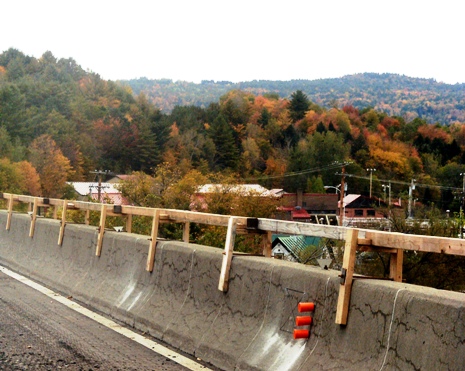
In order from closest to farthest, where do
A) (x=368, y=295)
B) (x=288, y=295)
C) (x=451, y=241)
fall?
(x=451, y=241) < (x=368, y=295) < (x=288, y=295)

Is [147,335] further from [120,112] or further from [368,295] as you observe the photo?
[120,112]

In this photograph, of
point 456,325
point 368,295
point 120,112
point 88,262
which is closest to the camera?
point 456,325

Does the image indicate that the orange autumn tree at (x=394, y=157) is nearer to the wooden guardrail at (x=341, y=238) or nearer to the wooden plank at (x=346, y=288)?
the wooden guardrail at (x=341, y=238)

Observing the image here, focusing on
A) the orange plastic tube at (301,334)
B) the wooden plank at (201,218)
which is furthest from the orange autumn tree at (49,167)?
the orange plastic tube at (301,334)

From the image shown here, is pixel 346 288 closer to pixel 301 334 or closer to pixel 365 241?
pixel 365 241

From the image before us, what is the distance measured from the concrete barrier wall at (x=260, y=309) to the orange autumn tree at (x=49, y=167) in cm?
13071

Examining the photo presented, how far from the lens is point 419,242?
234 inches

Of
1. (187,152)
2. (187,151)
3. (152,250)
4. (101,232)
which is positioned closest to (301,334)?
(152,250)

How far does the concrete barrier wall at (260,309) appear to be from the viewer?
550 centimetres

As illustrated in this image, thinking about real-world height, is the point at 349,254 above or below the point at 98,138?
above

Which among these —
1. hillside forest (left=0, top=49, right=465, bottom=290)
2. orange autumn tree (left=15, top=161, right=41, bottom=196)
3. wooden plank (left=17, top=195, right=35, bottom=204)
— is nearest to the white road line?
wooden plank (left=17, top=195, right=35, bottom=204)

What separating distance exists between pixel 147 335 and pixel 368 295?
4.04m

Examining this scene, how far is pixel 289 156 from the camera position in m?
177

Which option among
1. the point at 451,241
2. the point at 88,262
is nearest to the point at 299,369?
the point at 451,241
